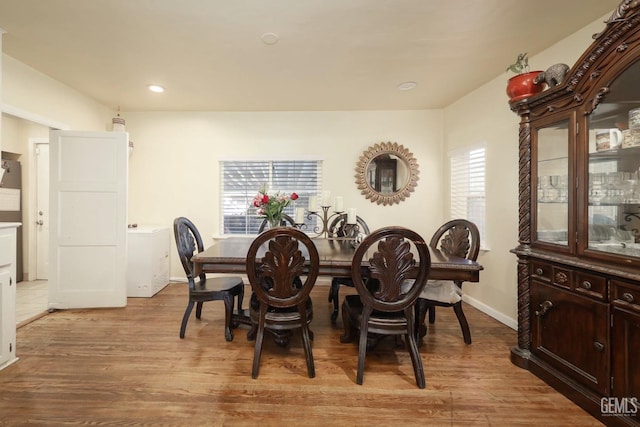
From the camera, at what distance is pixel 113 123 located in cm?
368

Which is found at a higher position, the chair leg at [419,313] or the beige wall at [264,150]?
the beige wall at [264,150]

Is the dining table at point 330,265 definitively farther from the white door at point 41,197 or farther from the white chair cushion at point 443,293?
the white door at point 41,197

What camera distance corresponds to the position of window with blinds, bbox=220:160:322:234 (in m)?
3.97

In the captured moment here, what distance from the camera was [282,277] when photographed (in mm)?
1810

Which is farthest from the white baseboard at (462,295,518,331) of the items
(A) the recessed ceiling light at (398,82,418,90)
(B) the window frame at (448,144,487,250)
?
(A) the recessed ceiling light at (398,82,418,90)

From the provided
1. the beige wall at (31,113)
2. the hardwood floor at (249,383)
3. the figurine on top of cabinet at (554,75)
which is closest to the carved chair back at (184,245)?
the hardwood floor at (249,383)

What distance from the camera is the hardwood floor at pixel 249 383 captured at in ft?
4.97

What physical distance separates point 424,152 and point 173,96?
11.3 ft

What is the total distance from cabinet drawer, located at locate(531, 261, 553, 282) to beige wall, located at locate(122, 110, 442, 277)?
2.05m

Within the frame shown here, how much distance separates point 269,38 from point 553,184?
7.72 feet

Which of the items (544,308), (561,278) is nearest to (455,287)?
(544,308)

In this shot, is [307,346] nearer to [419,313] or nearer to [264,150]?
[419,313]

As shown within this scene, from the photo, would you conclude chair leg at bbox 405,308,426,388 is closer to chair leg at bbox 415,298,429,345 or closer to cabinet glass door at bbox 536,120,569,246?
chair leg at bbox 415,298,429,345

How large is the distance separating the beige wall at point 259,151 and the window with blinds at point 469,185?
294 millimetres
